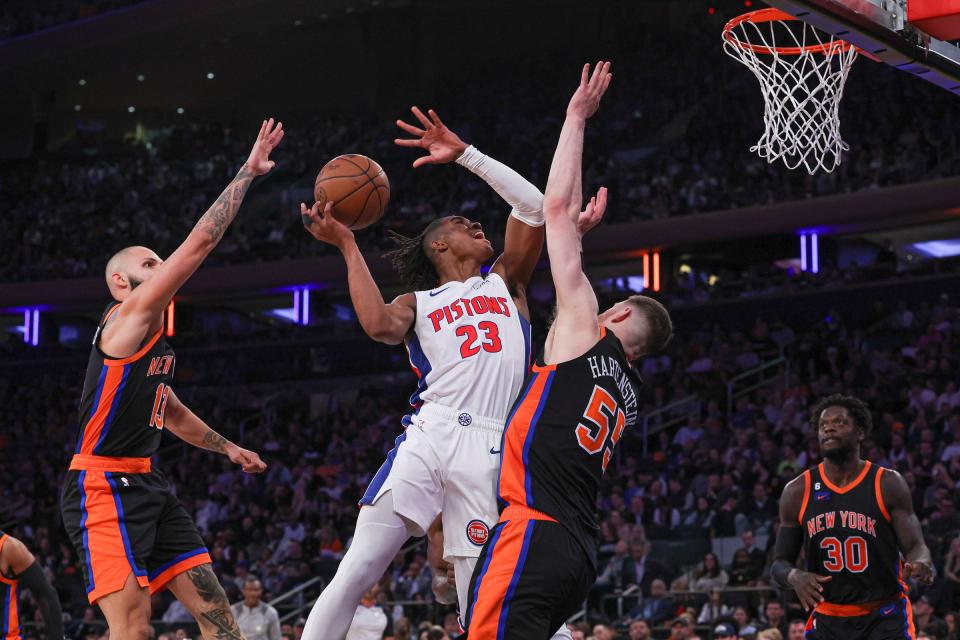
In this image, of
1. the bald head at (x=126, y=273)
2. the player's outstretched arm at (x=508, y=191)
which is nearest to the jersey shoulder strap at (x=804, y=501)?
the player's outstretched arm at (x=508, y=191)

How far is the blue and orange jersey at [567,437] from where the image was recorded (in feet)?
14.8

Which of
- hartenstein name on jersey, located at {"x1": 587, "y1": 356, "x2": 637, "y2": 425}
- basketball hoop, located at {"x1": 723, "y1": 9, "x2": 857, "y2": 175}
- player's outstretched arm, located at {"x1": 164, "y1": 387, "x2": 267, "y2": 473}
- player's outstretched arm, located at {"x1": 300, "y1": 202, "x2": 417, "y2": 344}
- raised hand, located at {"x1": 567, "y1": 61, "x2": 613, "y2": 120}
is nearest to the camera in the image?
hartenstein name on jersey, located at {"x1": 587, "y1": 356, "x2": 637, "y2": 425}

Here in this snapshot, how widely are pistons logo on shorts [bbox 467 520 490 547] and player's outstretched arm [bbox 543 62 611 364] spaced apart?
955 mm

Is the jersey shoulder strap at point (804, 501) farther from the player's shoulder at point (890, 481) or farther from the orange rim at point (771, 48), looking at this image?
the orange rim at point (771, 48)

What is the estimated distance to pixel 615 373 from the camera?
468 centimetres

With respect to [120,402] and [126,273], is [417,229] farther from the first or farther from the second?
[120,402]

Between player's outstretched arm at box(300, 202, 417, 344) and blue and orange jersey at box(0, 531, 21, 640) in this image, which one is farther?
blue and orange jersey at box(0, 531, 21, 640)

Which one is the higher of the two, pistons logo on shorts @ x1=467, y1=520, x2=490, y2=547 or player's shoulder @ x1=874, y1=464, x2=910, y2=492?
player's shoulder @ x1=874, y1=464, x2=910, y2=492

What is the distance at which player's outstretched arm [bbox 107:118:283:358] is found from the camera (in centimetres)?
583

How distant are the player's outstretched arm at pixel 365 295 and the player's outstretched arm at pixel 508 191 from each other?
48cm

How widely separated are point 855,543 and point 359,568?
300 cm

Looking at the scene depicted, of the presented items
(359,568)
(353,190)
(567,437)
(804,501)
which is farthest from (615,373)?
(804,501)

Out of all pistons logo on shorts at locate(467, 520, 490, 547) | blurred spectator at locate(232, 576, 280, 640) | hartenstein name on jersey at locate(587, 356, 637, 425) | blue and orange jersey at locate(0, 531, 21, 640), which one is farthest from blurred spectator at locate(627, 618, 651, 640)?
hartenstein name on jersey at locate(587, 356, 637, 425)

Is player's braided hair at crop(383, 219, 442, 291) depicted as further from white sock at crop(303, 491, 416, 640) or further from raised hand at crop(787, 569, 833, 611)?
raised hand at crop(787, 569, 833, 611)
